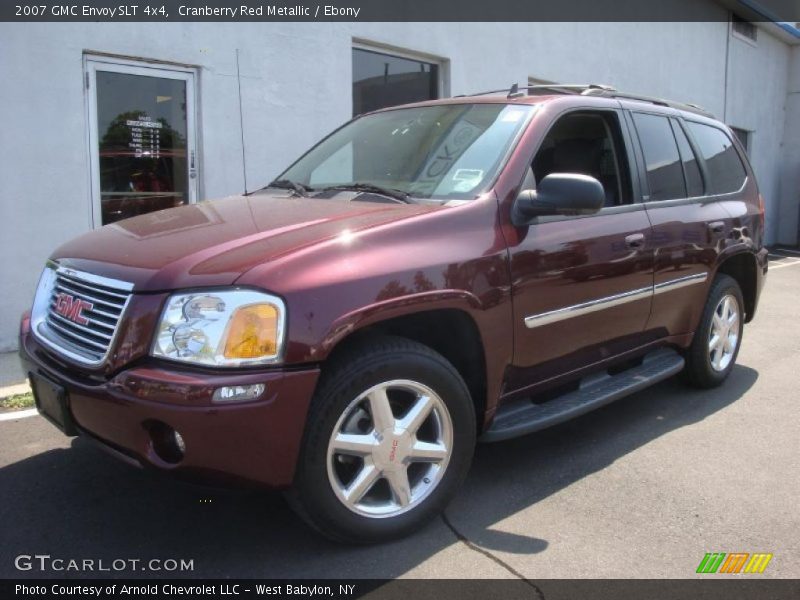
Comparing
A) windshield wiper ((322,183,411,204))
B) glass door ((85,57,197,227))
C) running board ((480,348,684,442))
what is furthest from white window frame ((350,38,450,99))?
running board ((480,348,684,442))

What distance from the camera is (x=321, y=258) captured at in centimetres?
259

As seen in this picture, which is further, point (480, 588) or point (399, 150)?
point (399, 150)

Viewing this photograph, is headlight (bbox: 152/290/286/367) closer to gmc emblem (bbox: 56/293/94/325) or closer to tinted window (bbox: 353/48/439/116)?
gmc emblem (bbox: 56/293/94/325)

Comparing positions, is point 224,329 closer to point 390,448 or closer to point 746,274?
point 390,448

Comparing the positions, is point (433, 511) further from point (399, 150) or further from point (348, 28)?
point (348, 28)

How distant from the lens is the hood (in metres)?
2.53

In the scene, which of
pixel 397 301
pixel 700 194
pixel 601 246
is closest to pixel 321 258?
pixel 397 301

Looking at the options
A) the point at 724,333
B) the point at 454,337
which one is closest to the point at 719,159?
the point at 724,333

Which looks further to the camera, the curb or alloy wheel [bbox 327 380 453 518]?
the curb

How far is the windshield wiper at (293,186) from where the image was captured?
3688 millimetres

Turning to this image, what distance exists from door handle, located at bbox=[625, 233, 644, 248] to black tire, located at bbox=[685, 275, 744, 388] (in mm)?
1080

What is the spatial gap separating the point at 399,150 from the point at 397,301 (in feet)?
4.10

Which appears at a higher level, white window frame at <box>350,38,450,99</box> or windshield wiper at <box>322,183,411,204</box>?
white window frame at <box>350,38,450,99</box>

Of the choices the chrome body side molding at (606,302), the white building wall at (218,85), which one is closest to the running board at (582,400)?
the chrome body side molding at (606,302)
